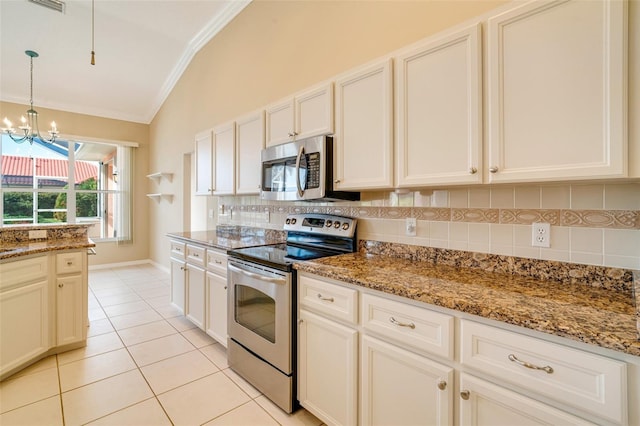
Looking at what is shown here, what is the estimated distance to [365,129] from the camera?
181 cm

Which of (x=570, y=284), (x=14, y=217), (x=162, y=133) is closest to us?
(x=570, y=284)

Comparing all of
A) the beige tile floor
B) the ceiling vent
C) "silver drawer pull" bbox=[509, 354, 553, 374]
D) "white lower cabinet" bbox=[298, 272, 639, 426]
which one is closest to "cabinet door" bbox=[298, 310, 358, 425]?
"white lower cabinet" bbox=[298, 272, 639, 426]

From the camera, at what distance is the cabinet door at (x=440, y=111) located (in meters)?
1.36

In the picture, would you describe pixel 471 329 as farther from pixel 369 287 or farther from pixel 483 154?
pixel 483 154

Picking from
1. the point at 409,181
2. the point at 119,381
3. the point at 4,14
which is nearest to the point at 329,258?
the point at 409,181

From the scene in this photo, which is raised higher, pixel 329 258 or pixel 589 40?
pixel 589 40

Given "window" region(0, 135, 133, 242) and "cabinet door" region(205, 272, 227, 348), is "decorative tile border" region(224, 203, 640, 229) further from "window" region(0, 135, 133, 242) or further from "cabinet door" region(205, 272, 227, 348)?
"window" region(0, 135, 133, 242)

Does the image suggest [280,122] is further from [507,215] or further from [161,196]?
[161,196]

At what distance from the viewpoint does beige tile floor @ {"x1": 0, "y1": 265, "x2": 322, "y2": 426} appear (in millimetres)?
1786

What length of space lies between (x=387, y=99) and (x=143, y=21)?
4.02 metres

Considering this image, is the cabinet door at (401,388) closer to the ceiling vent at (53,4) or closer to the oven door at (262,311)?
the oven door at (262,311)

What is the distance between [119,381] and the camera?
7.05 ft

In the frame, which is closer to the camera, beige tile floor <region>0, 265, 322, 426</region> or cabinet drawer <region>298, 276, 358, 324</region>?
cabinet drawer <region>298, 276, 358, 324</region>

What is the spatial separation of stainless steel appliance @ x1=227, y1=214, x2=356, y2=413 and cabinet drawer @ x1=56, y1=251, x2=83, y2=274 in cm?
148
